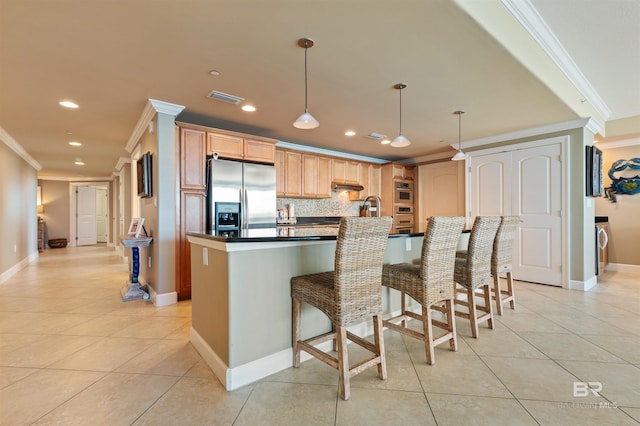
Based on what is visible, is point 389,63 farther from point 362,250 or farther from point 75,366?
point 75,366

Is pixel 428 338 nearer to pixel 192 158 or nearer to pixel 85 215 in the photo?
pixel 192 158

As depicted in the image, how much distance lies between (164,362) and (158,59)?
7.58 ft

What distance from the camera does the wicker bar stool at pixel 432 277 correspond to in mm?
2078

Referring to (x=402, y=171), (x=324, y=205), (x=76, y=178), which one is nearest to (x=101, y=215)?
(x=76, y=178)

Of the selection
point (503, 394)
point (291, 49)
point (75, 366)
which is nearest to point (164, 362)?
point (75, 366)

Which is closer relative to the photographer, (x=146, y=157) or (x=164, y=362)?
(x=164, y=362)

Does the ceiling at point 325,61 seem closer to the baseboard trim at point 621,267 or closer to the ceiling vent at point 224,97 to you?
the ceiling vent at point 224,97

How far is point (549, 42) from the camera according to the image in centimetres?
263

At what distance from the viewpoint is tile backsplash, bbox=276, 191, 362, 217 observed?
5441mm

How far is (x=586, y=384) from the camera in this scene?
182 centimetres

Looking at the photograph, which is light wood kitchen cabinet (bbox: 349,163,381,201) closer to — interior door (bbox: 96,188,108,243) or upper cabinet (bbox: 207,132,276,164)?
upper cabinet (bbox: 207,132,276,164)

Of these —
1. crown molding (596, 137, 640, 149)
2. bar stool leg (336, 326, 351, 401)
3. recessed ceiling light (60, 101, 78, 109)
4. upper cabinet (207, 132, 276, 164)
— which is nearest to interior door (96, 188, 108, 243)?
recessed ceiling light (60, 101, 78, 109)

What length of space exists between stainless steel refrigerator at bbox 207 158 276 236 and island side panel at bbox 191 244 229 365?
130cm

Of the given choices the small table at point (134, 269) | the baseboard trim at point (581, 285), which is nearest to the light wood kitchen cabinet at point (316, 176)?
the small table at point (134, 269)
